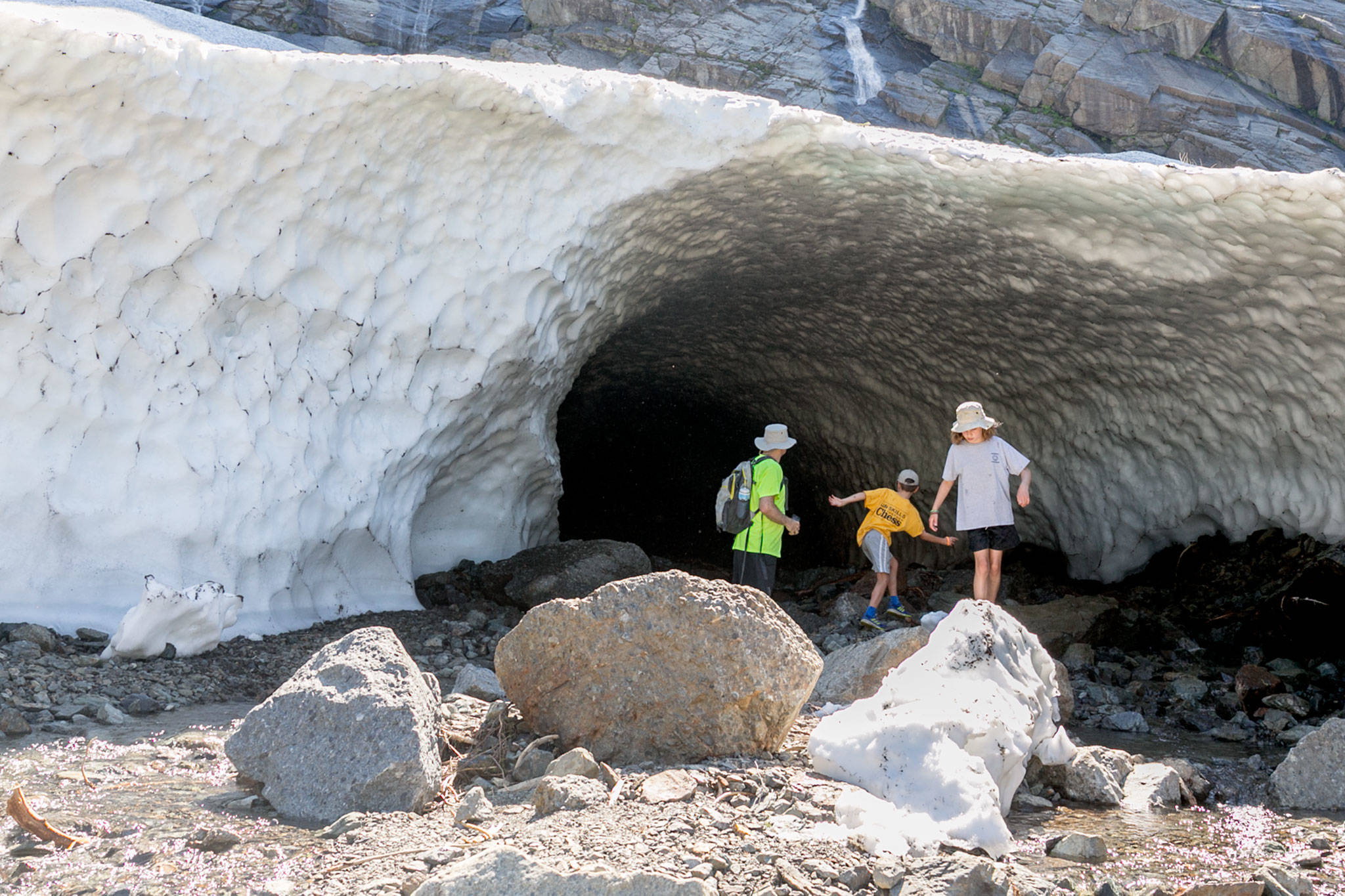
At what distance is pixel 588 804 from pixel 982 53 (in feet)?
74.7

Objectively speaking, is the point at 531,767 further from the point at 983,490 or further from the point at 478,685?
the point at 983,490

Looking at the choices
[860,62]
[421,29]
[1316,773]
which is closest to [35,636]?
[1316,773]

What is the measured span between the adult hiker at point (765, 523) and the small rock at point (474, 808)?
10.2 feet

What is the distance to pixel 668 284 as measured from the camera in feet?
25.7

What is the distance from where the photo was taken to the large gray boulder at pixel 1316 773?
3562mm

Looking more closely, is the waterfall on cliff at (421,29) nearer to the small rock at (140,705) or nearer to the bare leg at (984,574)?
the bare leg at (984,574)

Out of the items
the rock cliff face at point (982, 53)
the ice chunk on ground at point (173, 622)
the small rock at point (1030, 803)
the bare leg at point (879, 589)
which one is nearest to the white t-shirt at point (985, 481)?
the bare leg at point (879, 589)

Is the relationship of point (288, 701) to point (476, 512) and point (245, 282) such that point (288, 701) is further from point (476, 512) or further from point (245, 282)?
point (476, 512)

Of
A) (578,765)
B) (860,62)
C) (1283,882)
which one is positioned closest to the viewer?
(1283,882)

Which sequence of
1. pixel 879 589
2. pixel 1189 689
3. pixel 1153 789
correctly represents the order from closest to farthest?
1. pixel 1153 789
2. pixel 1189 689
3. pixel 879 589

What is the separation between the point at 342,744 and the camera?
9.66ft

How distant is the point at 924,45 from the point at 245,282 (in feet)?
67.9

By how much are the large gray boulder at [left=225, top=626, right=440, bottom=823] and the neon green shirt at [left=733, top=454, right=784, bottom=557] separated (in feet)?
10.00

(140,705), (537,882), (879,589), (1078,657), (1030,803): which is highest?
(537,882)
